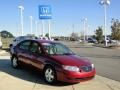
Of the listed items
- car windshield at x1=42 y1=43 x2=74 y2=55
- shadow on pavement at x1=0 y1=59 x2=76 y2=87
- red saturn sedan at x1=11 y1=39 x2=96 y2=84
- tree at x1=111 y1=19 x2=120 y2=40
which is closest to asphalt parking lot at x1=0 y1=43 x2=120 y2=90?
shadow on pavement at x1=0 y1=59 x2=76 y2=87

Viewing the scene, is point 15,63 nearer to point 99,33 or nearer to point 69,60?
point 69,60

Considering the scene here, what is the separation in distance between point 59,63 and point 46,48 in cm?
155

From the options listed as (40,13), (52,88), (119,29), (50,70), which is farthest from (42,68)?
(119,29)

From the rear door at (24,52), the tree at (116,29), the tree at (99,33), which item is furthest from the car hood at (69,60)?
the tree at (99,33)

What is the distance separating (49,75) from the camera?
1172 cm

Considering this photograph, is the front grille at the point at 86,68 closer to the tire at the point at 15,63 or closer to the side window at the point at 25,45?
the side window at the point at 25,45

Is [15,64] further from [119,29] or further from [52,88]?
[119,29]

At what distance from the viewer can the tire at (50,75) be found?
1153cm

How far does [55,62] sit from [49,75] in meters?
0.55

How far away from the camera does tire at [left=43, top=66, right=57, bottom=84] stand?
11.5 meters

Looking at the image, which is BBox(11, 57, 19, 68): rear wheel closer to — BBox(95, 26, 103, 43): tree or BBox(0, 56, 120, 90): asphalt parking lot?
BBox(0, 56, 120, 90): asphalt parking lot

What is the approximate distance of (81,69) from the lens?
11.3 m

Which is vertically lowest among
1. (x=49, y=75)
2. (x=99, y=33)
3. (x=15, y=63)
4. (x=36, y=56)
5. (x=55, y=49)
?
(x=49, y=75)

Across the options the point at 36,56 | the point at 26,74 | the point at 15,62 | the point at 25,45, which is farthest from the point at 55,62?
the point at 15,62
